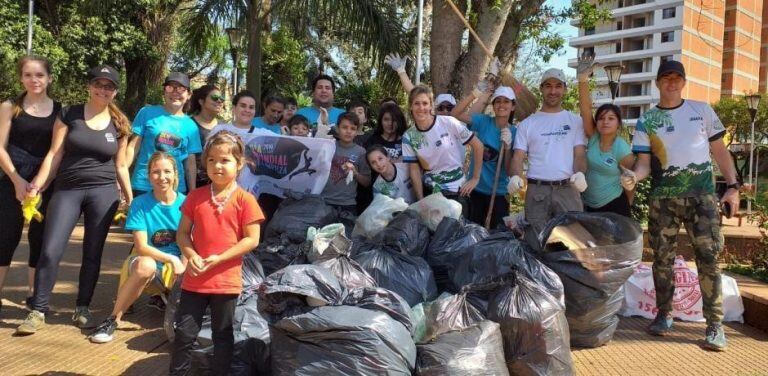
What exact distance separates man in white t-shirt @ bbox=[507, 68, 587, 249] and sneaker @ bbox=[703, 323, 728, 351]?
3.67 ft

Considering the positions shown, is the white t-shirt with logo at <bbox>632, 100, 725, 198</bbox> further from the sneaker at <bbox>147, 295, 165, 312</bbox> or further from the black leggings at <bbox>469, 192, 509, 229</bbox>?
the sneaker at <bbox>147, 295, 165, 312</bbox>

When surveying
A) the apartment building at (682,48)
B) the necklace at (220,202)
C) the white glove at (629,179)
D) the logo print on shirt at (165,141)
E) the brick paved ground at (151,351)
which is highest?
the apartment building at (682,48)

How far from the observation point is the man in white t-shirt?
4.33 m

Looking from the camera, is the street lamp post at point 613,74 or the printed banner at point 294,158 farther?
the street lamp post at point 613,74

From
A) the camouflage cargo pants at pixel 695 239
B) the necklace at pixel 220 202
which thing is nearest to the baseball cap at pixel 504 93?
the camouflage cargo pants at pixel 695 239

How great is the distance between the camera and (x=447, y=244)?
13.8ft

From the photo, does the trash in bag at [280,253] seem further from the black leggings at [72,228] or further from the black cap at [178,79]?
the black cap at [178,79]

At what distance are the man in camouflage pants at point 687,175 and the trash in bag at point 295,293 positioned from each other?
2.42 m

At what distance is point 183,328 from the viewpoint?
2.90 m

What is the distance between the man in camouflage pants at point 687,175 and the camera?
4.14 m

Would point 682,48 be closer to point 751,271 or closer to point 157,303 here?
point 751,271

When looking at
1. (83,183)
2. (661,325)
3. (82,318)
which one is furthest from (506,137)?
(82,318)

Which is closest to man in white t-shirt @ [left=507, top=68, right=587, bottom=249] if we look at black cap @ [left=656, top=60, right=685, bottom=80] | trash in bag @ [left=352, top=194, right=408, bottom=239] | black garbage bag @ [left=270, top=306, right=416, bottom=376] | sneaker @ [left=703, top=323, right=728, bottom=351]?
black cap @ [left=656, top=60, right=685, bottom=80]

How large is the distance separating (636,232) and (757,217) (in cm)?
366
